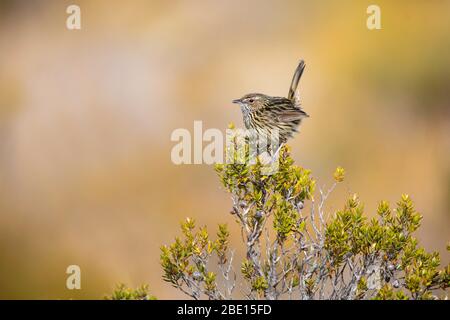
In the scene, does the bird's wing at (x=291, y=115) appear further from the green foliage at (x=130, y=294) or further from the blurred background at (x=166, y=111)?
the blurred background at (x=166, y=111)

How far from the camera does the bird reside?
713 cm

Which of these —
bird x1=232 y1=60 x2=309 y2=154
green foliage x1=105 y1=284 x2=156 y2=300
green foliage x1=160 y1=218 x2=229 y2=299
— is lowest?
green foliage x1=105 y1=284 x2=156 y2=300

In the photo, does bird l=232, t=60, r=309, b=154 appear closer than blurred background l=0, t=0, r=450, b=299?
Yes

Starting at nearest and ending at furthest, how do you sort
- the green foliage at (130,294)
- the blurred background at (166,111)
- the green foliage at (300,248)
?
the green foliage at (130,294) → the green foliage at (300,248) → the blurred background at (166,111)

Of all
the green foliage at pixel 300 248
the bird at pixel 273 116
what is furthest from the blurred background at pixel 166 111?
the green foliage at pixel 300 248

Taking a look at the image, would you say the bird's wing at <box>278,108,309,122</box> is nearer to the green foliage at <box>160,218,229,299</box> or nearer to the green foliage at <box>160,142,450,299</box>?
the green foliage at <box>160,142,450,299</box>

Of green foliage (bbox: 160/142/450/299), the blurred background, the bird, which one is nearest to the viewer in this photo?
green foliage (bbox: 160/142/450/299)

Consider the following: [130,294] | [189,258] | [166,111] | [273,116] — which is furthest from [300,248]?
[166,111]

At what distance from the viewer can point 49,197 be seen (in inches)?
446

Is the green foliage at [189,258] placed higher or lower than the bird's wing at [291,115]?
lower

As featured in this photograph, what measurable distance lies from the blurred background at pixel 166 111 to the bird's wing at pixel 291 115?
12.5 ft

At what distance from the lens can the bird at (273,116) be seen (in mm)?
7127

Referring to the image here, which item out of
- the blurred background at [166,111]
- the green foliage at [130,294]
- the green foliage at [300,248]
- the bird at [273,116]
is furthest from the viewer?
the blurred background at [166,111]

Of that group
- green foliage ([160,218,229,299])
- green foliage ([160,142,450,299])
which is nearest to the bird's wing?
green foliage ([160,142,450,299])
